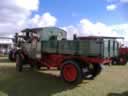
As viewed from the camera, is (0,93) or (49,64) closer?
(0,93)

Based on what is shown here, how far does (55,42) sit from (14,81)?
2959mm

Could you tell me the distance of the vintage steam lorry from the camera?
43.8 feet

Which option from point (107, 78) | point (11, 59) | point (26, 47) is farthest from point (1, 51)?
point (107, 78)

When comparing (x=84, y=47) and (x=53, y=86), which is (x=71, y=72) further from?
(x=84, y=47)

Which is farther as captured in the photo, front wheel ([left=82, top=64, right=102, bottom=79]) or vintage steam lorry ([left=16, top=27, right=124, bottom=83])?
front wheel ([left=82, top=64, right=102, bottom=79])

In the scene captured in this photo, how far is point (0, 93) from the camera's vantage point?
12.8 m

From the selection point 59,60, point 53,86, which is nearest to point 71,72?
point 53,86

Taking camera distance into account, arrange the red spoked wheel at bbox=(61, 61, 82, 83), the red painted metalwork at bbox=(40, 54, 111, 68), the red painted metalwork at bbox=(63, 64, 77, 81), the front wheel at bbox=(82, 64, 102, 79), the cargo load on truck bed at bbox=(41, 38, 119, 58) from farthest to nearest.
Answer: the front wheel at bbox=(82, 64, 102, 79) < the red painted metalwork at bbox=(63, 64, 77, 81) < the red spoked wheel at bbox=(61, 61, 82, 83) < the red painted metalwork at bbox=(40, 54, 111, 68) < the cargo load on truck bed at bbox=(41, 38, 119, 58)

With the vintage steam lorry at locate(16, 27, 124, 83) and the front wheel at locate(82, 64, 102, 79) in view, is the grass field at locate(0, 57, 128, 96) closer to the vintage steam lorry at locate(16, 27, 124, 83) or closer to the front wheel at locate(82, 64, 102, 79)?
the front wheel at locate(82, 64, 102, 79)

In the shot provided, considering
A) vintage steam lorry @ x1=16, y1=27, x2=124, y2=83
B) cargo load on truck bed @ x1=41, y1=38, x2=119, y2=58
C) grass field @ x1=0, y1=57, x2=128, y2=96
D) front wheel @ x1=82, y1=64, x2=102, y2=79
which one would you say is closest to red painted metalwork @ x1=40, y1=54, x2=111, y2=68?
vintage steam lorry @ x1=16, y1=27, x2=124, y2=83

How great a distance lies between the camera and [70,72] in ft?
45.3

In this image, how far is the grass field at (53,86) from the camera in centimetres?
1255

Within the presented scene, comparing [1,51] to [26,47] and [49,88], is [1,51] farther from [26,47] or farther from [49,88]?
[49,88]

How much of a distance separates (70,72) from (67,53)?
1118mm
